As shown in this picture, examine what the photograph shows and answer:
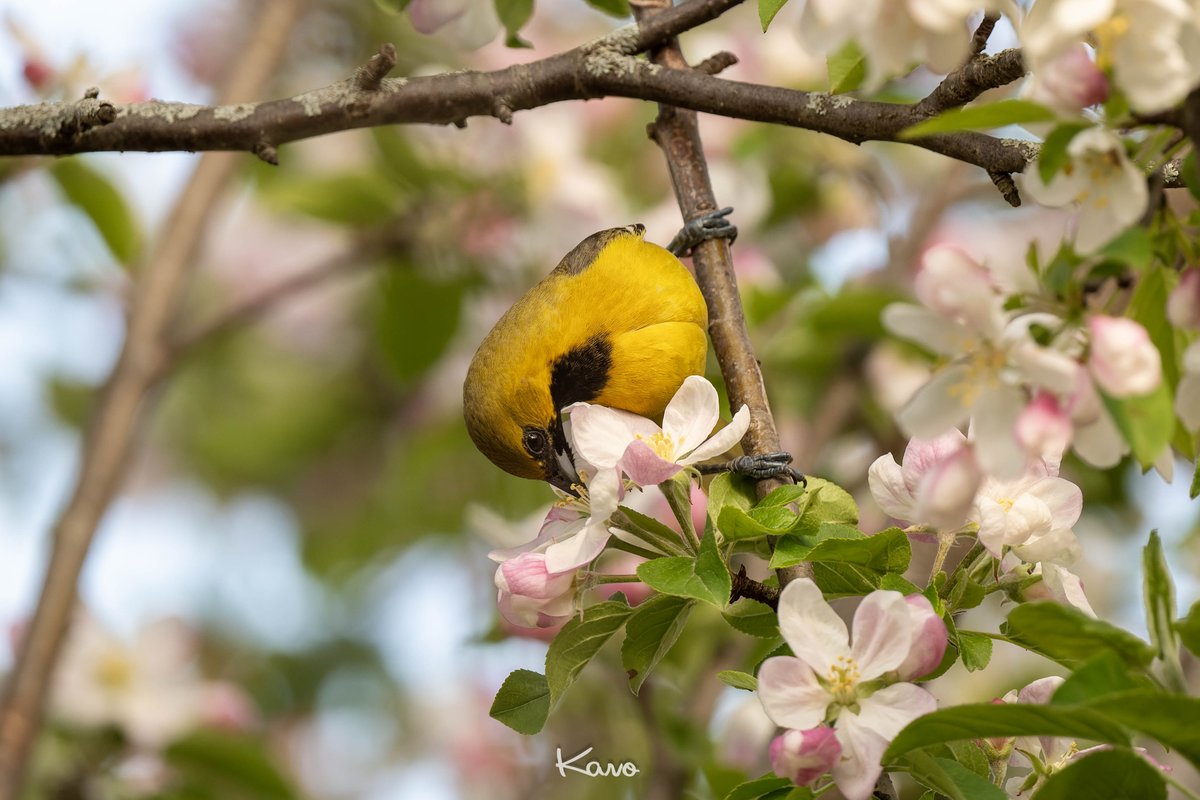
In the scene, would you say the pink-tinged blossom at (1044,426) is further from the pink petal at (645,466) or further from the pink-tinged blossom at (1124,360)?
the pink petal at (645,466)

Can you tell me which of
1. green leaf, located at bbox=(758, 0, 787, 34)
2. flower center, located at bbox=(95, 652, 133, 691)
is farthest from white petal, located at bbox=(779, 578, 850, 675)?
flower center, located at bbox=(95, 652, 133, 691)

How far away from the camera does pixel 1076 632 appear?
1117 millimetres

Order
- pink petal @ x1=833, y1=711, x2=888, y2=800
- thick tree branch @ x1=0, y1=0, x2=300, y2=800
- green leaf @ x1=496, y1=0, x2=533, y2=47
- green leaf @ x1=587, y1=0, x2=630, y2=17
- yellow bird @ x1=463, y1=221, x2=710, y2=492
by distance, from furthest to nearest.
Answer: yellow bird @ x1=463, y1=221, x2=710, y2=492 → thick tree branch @ x1=0, y1=0, x2=300, y2=800 → green leaf @ x1=587, y1=0, x2=630, y2=17 → green leaf @ x1=496, y1=0, x2=533, y2=47 → pink petal @ x1=833, y1=711, x2=888, y2=800

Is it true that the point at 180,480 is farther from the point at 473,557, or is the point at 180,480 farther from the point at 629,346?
the point at 629,346

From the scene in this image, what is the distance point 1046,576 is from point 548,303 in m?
1.74

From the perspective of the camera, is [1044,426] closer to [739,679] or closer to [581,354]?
[739,679]

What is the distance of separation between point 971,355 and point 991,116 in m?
0.21

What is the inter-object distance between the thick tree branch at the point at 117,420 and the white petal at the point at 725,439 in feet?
6.17

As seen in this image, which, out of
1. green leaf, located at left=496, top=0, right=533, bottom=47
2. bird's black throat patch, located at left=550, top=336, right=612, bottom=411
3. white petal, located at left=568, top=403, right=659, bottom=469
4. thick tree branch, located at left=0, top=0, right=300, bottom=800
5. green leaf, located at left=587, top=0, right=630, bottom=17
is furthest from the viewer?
bird's black throat patch, located at left=550, top=336, right=612, bottom=411

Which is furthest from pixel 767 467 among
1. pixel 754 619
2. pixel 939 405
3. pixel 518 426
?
pixel 518 426

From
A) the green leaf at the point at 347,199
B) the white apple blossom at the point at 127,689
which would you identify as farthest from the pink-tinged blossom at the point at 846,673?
the green leaf at the point at 347,199

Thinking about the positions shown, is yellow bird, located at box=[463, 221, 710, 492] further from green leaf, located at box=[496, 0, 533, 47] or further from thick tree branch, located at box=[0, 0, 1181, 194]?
thick tree branch, located at box=[0, 0, 1181, 194]

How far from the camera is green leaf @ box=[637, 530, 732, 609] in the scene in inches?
49.5

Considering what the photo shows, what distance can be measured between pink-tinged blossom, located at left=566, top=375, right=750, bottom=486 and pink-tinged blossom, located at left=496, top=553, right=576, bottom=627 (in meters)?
0.15
